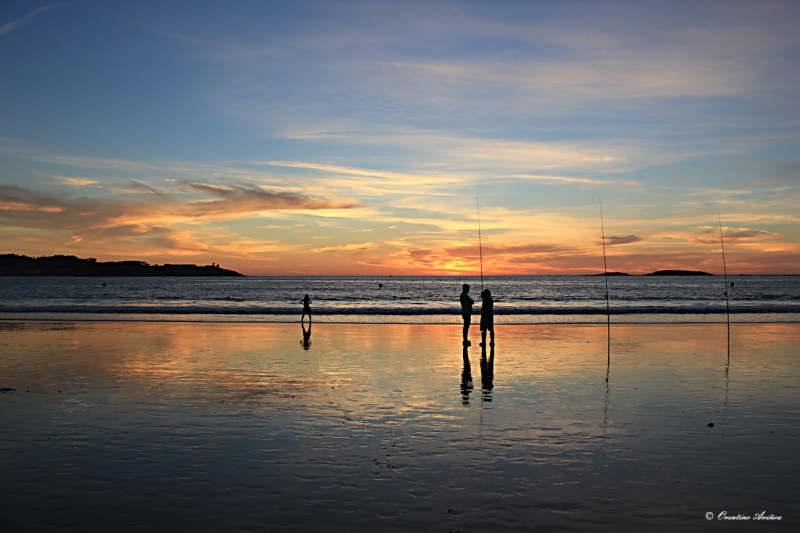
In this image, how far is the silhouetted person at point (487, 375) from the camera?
33.9 feet

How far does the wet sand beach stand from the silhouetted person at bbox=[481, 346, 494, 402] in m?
0.11

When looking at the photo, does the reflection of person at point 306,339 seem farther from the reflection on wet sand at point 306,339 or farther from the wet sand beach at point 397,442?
the wet sand beach at point 397,442

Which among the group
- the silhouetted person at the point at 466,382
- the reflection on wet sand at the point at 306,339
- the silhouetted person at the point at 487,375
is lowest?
the silhouetted person at the point at 487,375

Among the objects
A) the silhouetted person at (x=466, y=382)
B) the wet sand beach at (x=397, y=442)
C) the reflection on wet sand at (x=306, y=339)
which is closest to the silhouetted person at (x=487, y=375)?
the wet sand beach at (x=397, y=442)

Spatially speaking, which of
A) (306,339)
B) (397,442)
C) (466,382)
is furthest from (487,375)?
(306,339)

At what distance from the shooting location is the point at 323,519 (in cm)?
509

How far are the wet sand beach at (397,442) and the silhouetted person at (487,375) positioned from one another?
109 mm

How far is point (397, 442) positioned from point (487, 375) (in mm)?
5478

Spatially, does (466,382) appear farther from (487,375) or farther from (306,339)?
(306,339)

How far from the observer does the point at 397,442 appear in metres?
7.36

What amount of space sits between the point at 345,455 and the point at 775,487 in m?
4.63

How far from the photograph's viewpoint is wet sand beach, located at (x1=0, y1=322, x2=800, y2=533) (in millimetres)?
5258

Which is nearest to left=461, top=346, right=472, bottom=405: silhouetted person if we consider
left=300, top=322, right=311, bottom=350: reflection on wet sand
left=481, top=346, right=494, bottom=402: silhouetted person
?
left=481, top=346, right=494, bottom=402: silhouetted person

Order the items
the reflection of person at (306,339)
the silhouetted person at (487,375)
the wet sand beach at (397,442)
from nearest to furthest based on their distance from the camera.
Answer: the wet sand beach at (397,442) → the silhouetted person at (487,375) → the reflection of person at (306,339)
